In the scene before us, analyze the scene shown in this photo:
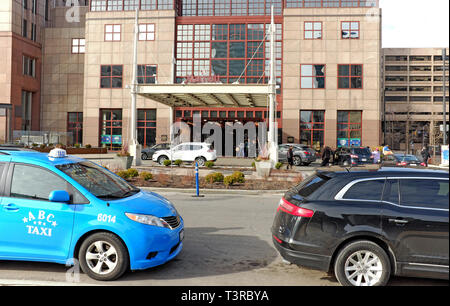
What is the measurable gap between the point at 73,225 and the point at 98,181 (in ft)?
3.43

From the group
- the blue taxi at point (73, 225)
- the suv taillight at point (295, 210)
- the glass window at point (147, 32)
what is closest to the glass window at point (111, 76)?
the glass window at point (147, 32)

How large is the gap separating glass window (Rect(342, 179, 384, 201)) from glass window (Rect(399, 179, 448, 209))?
262mm

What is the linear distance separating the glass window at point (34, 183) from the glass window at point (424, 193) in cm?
437

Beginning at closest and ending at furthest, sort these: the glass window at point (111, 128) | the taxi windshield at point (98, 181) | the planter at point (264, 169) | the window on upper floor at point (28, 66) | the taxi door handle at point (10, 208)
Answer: the taxi door handle at point (10, 208)
the taxi windshield at point (98, 181)
the planter at point (264, 169)
the glass window at point (111, 128)
the window on upper floor at point (28, 66)

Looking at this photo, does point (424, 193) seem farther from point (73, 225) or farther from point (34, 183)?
point (34, 183)

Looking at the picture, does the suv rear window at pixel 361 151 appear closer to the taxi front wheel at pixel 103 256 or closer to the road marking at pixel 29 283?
the taxi front wheel at pixel 103 256

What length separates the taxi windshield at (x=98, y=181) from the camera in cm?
530

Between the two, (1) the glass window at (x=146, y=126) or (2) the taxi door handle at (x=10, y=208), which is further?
(1) the glass window at (x=146, y=126)

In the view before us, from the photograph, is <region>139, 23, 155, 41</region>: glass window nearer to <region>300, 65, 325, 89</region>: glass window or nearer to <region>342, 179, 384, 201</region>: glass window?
<region>300, 65, 325, 89</region>: glass window

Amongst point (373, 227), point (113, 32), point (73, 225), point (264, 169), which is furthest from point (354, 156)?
point (113, 32)

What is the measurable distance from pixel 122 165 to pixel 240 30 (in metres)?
26.0

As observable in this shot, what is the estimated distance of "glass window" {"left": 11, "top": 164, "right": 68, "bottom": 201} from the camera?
5.08m

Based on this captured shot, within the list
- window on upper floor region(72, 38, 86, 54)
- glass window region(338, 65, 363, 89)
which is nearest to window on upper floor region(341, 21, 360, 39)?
glass window region(338, 65, 363, 89)

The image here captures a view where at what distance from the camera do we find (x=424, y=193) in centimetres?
458
